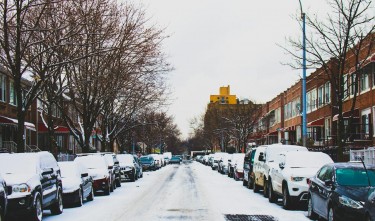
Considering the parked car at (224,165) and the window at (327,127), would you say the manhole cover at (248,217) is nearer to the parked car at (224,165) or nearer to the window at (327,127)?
the parked car at (224,165)

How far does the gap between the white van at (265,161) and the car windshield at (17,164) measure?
931 centimetres

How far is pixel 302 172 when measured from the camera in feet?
59.9

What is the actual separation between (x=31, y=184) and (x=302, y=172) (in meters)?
8.25

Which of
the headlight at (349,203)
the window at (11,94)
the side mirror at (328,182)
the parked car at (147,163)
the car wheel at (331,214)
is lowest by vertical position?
the parked car at (147,163)

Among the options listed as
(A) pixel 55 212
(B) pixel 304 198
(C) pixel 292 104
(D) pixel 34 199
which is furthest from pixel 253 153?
(C) pixel 292 104

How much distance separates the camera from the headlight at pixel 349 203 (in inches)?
460

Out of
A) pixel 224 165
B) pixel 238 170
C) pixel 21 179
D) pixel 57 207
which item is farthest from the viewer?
pixel 224 165

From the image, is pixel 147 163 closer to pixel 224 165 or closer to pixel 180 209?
pixel 224 165

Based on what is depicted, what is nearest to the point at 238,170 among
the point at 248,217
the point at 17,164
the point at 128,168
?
the point at 128,168

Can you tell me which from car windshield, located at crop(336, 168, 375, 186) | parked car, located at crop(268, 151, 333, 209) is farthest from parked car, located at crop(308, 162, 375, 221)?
parked car, located at crop(268, 151, 333, 209)

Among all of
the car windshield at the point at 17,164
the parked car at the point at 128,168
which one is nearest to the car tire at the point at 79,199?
the car windshield at the point at 17,164

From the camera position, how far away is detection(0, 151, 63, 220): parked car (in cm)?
1384

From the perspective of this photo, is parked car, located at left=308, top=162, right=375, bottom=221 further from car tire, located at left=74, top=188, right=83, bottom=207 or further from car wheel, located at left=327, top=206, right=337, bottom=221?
car tire, located at left=74, top=188, right=83, bottom=207

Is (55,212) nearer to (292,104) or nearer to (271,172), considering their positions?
(271,172)
